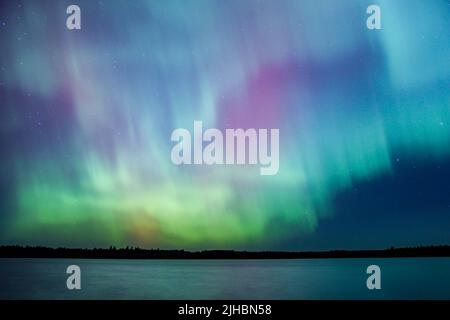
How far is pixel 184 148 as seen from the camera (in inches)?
164

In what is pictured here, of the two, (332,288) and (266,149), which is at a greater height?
(266,149)

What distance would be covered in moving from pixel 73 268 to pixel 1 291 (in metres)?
0.52

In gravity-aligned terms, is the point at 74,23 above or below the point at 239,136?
above

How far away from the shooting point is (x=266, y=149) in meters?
4.17

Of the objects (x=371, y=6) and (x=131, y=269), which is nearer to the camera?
(x=371, y=6)

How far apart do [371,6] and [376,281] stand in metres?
2.04
